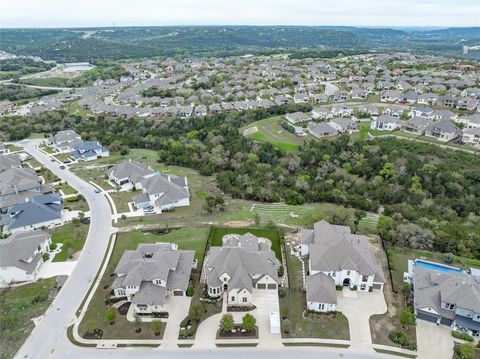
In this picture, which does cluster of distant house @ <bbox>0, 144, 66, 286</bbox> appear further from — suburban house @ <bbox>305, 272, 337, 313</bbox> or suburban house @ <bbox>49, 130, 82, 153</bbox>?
suburban house @ <bbox>305, 272, 337, 313</bbox>

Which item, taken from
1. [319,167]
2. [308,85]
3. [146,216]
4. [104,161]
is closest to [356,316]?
[146,216]

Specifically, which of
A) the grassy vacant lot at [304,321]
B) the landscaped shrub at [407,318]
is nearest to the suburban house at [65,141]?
the grassy vacant lot at [304,321]

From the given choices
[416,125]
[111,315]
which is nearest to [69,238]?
[111,315]

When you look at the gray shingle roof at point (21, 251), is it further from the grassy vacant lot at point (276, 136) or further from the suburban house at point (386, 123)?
the suburban house at point (386, 123)

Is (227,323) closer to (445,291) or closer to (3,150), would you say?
(445,291)

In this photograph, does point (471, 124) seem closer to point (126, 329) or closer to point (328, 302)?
point (328, 302)

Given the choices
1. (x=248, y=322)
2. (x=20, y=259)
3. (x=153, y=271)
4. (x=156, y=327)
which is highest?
(x=153, y=271)
